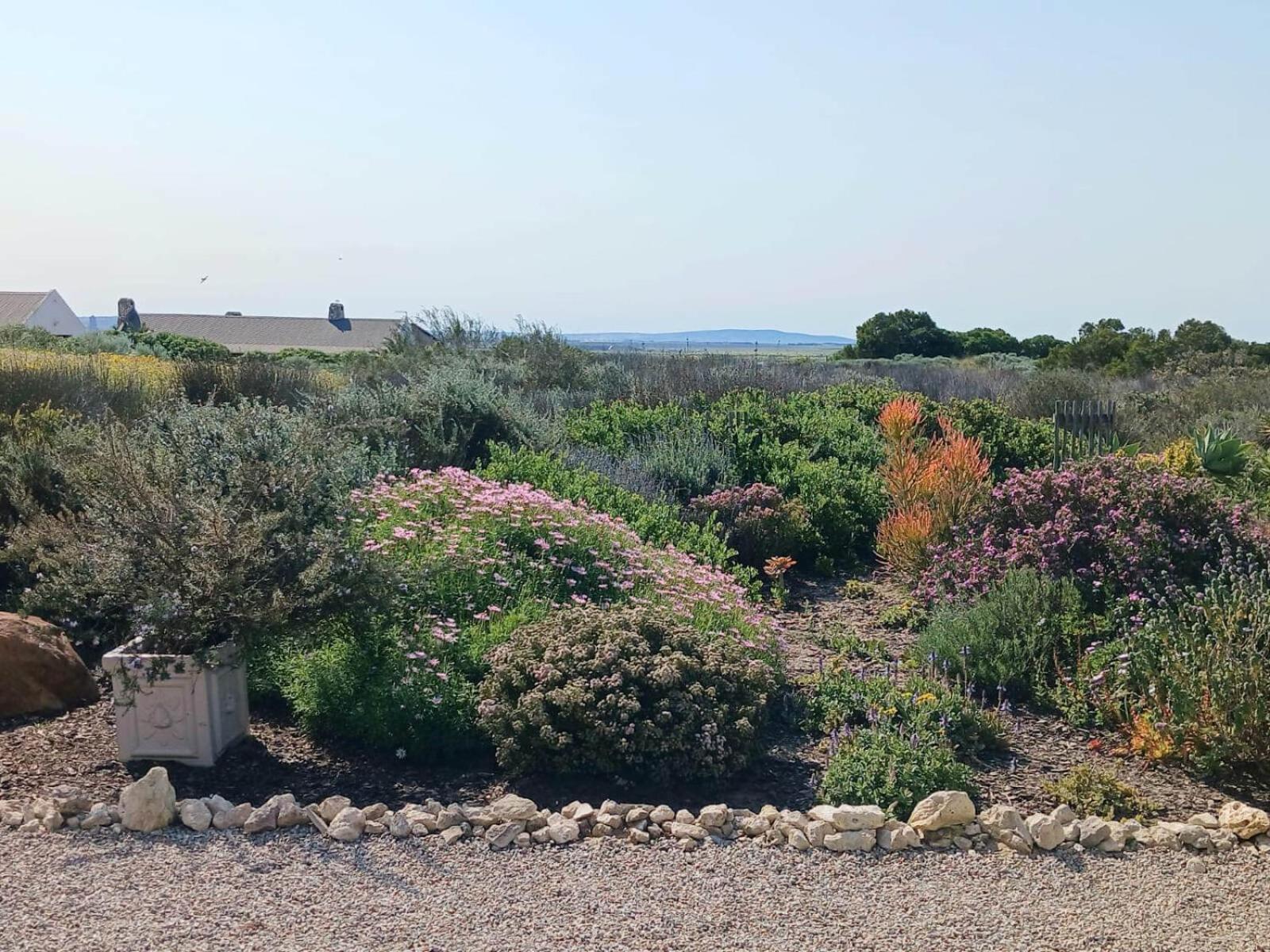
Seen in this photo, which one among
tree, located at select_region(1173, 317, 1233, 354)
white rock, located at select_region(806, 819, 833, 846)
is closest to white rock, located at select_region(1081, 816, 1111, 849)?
white rock, located at select_region(806, 819, 833, 846)

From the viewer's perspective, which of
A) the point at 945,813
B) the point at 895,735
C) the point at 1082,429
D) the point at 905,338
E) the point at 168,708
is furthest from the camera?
the point at 905,338

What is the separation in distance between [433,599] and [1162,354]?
27.9 metres

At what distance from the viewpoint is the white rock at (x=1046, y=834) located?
4.07 metres

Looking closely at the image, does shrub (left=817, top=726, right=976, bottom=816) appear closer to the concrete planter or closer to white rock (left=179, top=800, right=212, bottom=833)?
white rock (left=179, top=800, right=212, bottom=833)

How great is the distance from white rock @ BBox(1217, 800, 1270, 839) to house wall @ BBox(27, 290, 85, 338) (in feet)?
168

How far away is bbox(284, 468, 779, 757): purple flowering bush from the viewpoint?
516cm

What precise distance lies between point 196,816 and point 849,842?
7.57 ft

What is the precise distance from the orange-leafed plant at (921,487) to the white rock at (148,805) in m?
5.98

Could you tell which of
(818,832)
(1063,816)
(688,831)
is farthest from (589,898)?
(1063,816)

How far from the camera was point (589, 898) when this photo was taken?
11.9 feet

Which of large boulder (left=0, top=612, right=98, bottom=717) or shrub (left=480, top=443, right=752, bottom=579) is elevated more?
shrub (left=480, top=443, right=752, bottom=579)

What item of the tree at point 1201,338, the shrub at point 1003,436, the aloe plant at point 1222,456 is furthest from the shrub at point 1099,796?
the tree at point 1201,338

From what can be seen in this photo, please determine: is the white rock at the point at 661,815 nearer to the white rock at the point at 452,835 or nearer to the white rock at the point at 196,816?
the white rock at the point at 452,835

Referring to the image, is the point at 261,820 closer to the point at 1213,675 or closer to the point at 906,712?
the point at 906,712
